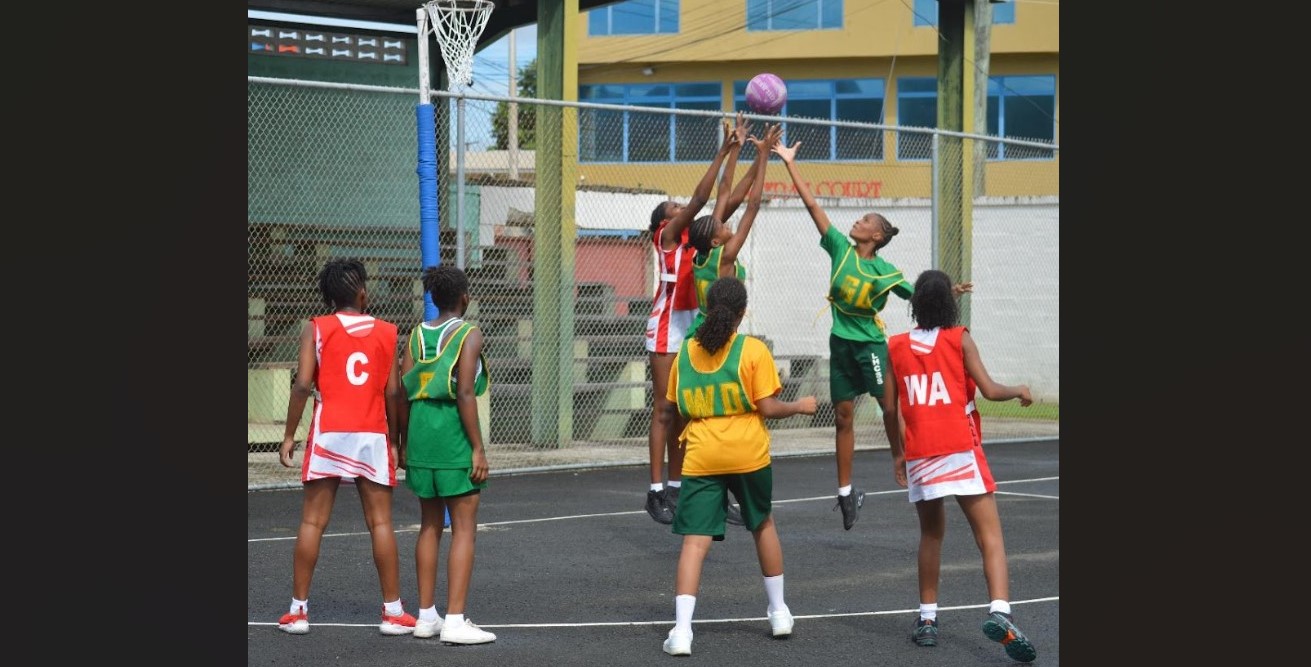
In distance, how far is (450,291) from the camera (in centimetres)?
657

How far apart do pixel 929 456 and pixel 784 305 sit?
1476 cm

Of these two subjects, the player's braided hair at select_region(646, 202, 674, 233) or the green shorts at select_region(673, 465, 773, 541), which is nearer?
the green shorts at select_region(673, 465, 773, 541)

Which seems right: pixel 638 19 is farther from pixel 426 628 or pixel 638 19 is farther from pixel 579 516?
pixel 426 628

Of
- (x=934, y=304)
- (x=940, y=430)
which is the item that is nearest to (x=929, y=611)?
(x=940, y=430)

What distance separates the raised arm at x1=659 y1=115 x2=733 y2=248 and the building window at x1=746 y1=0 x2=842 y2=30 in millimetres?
34408

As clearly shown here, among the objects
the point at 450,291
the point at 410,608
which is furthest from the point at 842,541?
the point at 450,291

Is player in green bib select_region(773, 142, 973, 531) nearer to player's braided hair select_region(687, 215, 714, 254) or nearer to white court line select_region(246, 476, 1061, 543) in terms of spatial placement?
player's braided hair select_region(687, 215, 714, 254)

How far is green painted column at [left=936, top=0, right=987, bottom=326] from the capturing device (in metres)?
16.8

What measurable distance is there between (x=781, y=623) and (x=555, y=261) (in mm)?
8140

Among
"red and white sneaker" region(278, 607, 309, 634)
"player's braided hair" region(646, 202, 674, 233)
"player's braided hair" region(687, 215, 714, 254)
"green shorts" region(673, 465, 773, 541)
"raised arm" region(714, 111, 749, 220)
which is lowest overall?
"red and white sneaker" region(278, 607, 309, 634)

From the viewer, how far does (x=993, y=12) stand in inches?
1580

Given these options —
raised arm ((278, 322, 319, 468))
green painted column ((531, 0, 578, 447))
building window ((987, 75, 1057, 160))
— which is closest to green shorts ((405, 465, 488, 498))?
raised arm ((278, 322, 319, 468))

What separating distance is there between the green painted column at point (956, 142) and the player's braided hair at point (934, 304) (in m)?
9.95

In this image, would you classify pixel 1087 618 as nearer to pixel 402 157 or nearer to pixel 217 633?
pixel 217 633
